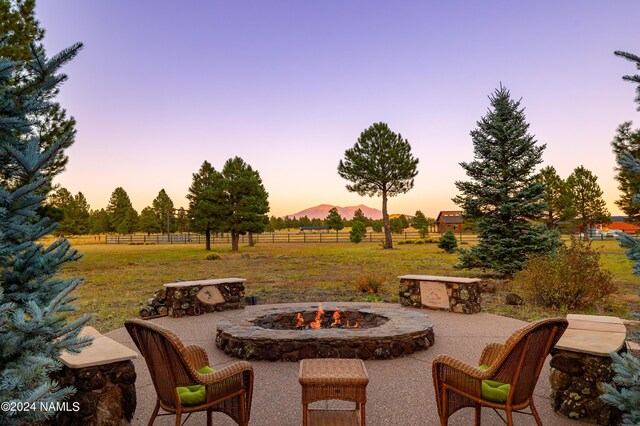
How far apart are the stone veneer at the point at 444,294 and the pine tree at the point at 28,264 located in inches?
322

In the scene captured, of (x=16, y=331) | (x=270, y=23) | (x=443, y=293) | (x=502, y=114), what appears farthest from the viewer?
(x=502, y=114)

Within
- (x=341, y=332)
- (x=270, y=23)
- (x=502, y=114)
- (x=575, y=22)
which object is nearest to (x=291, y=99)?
(x=270, y=23)

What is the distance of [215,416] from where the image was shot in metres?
4.09

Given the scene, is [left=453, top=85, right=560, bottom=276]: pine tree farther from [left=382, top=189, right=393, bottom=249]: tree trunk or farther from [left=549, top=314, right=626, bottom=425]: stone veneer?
[left=382, top=189, right=393, bottom=249]: tree trunk

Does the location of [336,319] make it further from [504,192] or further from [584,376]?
[504,192]

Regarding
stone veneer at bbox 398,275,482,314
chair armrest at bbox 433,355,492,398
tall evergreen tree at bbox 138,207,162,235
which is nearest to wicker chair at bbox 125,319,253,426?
chair armrest at bbox 433,355,492,398

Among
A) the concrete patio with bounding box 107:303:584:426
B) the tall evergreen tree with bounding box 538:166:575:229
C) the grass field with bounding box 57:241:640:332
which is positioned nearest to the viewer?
the concrete patio with bounding box 107:303:584:426

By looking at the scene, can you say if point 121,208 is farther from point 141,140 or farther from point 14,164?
point 14,164

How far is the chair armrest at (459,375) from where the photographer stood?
3.36m

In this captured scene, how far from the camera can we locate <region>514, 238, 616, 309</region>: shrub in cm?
888

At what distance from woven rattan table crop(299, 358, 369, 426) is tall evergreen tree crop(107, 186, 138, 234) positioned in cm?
7270

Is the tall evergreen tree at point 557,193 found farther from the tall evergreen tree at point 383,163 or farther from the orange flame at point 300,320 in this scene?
the orange flame at point 300,320

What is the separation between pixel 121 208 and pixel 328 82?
7006 cm

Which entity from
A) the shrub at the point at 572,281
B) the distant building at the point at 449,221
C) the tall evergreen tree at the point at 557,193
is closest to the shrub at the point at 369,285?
the shrub at the point at 572,281
